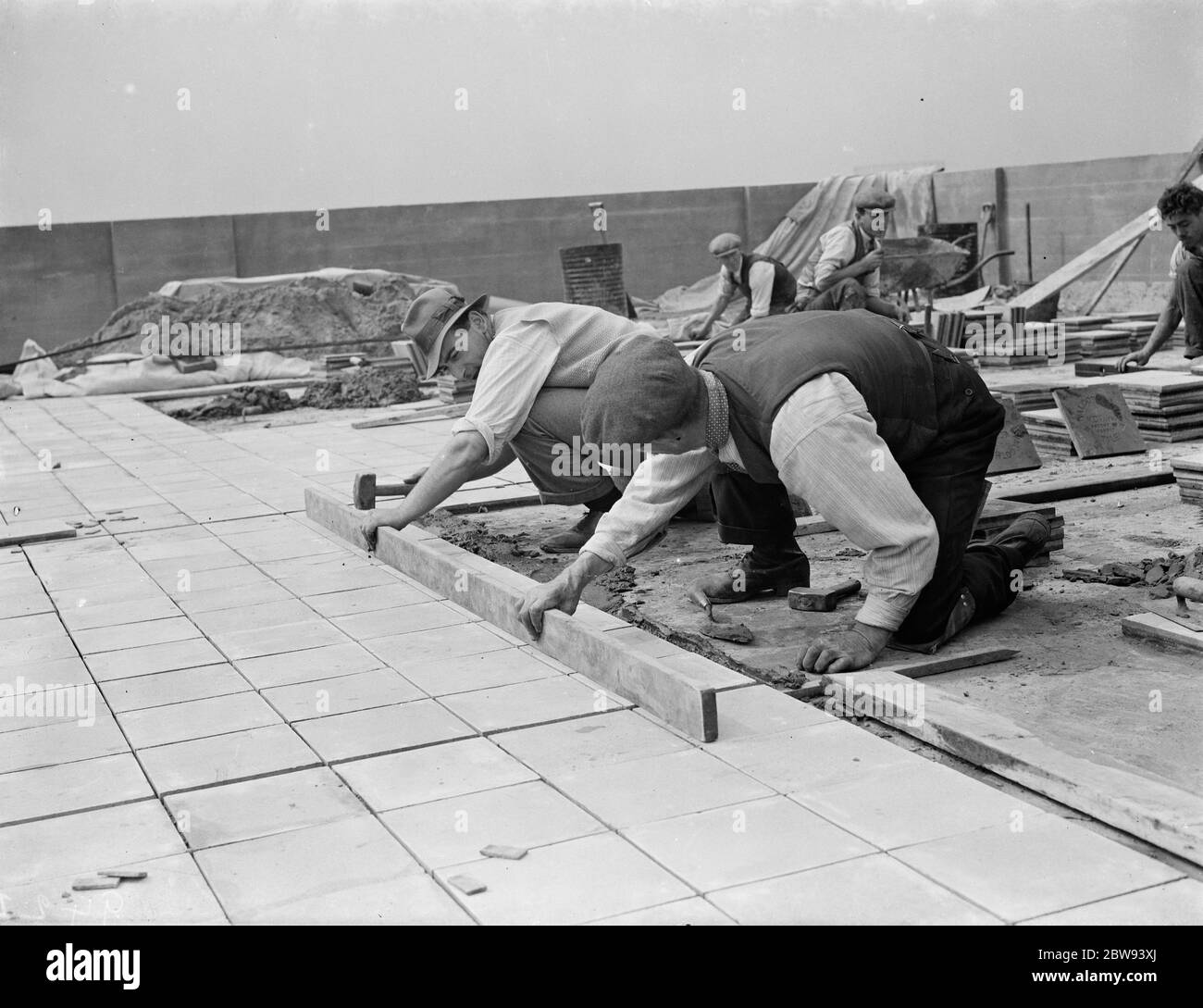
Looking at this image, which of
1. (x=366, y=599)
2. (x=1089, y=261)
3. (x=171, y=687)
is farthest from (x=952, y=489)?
(x=1089, y=261)

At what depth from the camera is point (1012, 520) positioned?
5.47 m

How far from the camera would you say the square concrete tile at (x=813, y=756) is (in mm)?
3225

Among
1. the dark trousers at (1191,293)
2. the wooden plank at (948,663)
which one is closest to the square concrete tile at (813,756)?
→ the wooden plank at (948,663)

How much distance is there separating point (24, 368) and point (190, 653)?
40.9 feet

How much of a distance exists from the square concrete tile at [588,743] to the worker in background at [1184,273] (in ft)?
19.6

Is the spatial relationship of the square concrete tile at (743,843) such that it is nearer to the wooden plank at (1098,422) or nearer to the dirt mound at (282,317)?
the wooden plank at (1098,422)

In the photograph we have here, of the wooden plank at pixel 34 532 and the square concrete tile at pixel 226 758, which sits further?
the wooden plank at pixel 34 532

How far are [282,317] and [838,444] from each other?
581 inches

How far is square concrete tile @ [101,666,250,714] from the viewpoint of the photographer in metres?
4.05

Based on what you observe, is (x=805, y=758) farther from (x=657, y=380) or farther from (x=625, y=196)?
(x=625, y=196)

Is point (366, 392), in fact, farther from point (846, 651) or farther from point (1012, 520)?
point (846, 651)

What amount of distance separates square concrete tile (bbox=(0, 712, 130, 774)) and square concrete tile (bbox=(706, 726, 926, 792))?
64.9 inches

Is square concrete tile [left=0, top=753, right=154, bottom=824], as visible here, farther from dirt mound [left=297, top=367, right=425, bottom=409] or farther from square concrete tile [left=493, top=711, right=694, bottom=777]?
dirt mound [left=297, top=367, right=425, bottom=409]
